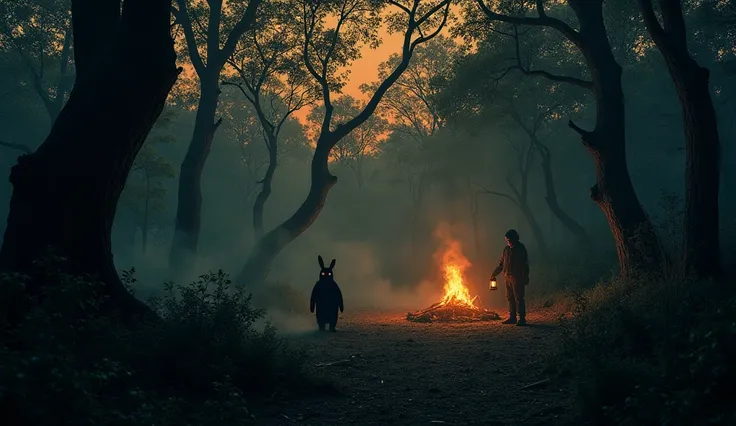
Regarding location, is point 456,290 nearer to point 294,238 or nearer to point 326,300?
point 326,300

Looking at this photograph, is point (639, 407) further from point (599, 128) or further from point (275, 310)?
point (275, 310)

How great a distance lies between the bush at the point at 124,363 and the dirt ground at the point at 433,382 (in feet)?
2.21

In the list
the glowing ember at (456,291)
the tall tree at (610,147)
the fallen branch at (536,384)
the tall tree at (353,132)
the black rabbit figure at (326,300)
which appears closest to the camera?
the fallen branch at (536,384)

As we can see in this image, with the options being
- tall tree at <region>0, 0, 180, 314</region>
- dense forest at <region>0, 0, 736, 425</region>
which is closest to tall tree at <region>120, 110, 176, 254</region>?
dense forest at <region>0, 0, 736, 425</region>

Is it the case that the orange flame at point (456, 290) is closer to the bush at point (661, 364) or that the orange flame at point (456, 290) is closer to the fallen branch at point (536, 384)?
the bush at point (661, 364)

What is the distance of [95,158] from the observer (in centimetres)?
786

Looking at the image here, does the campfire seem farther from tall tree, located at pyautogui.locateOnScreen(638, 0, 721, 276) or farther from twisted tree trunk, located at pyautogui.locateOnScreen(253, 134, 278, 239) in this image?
twisted tree trunk, located at pyautogui.locateOnScreen(253, 134, 278, 239)

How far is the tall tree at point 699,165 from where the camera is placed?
1164cm

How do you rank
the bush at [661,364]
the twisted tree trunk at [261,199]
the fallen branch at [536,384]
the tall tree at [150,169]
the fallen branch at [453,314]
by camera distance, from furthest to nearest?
the tall tree at [150,169]
the twisted tree trunk at [261,199]
the fallen branch at [453,314]
the fallen branch at [536,384]
the bush at [661,364]

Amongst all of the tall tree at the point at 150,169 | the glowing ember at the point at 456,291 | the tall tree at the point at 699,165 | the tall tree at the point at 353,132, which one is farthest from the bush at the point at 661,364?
the tall tree at the point at 353,132

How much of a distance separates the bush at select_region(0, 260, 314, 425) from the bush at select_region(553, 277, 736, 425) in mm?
3147

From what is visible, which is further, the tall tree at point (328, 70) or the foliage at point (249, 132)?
the foliage at point (249, 132)

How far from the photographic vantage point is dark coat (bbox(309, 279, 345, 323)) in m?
15.9

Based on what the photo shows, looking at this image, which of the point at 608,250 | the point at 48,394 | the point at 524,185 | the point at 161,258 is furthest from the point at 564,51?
the point at 161,258
